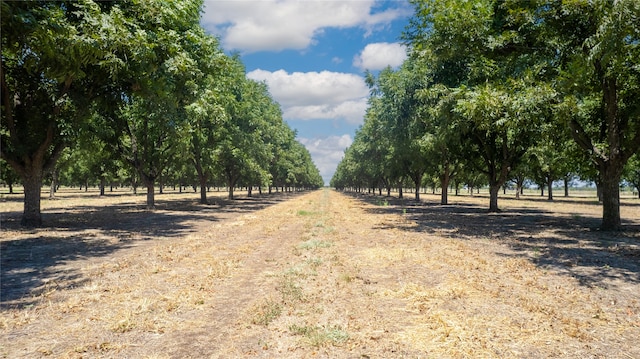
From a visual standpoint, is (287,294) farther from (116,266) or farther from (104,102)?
(104,102)

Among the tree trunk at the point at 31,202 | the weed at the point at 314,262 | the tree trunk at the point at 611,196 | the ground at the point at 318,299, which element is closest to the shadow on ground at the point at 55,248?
the ground at the point at 318,299

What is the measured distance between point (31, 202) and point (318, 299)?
17497 millimetres

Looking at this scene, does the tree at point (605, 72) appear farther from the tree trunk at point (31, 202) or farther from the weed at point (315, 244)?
the tree trunk at point (31, 202)

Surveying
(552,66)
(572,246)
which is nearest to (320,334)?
(572,246)

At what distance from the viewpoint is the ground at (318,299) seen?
531cm

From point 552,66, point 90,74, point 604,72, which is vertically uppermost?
point 552,66

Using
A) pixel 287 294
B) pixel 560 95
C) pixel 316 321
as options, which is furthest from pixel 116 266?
pixel 560 95

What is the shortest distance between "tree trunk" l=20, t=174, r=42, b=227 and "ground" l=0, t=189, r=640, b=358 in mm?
4646

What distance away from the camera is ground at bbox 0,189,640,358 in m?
5.31

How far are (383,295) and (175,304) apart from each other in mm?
4022

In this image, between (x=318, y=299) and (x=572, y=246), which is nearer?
(x=318, y=299)

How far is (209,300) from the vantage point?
7.40m

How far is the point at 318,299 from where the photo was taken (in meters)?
7.35

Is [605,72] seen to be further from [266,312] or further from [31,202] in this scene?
[31,202]
